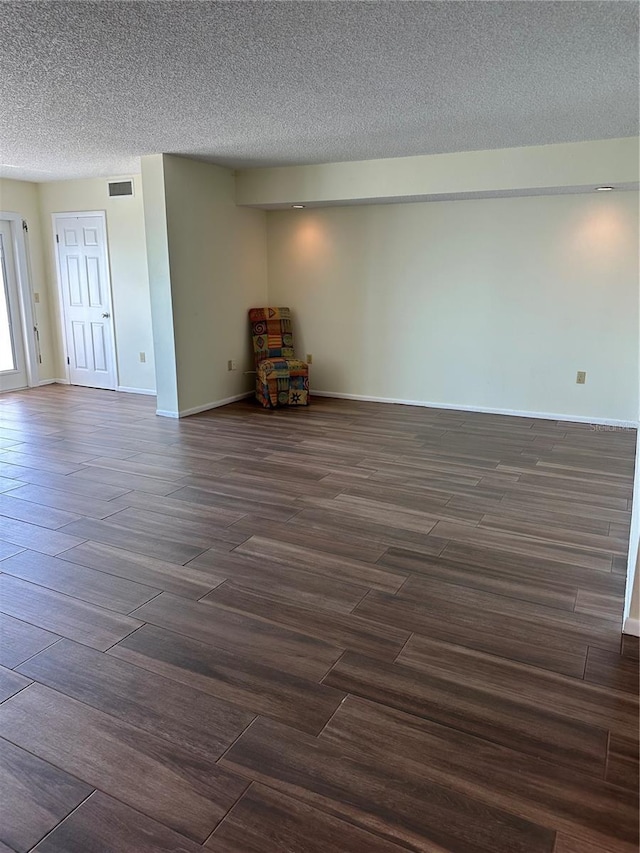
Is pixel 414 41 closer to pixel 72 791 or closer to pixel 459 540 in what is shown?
pixel 459 540

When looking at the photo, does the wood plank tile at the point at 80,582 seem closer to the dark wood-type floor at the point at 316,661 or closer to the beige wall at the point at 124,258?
the dark wood-type floor at the point at 316,661

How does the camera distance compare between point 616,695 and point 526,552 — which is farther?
point 526,552

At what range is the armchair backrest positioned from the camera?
6.83 metres

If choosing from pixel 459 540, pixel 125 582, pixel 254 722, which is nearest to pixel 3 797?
pixel 254 722

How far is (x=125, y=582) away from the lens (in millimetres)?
2785

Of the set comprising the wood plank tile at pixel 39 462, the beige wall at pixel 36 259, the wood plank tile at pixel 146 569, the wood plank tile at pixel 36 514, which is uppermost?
the beige wall at pixel 36 259

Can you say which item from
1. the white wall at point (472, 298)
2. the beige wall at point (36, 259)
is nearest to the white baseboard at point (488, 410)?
the white wall at point (472, 298)

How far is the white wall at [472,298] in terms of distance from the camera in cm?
543

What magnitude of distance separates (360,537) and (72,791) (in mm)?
1865

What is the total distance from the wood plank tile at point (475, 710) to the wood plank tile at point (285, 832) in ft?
1.58

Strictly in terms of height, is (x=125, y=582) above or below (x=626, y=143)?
below

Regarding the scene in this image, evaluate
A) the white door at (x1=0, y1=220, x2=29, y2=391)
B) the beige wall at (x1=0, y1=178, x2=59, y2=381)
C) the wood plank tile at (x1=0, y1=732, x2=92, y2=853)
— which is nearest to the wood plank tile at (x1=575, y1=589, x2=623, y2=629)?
the wood plank tile at (x1=0, y1=732, x2=92, y2=853)

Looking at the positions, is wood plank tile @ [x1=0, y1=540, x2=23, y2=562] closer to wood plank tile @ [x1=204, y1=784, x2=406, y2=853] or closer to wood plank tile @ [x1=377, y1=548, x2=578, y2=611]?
wood plank tile @ [x1=377, y1=548, x2=578, y2=611]

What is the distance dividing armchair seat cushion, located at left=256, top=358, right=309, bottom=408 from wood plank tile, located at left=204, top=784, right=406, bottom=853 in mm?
4976
